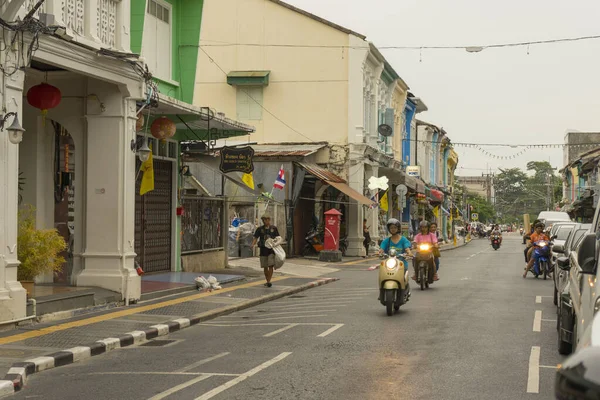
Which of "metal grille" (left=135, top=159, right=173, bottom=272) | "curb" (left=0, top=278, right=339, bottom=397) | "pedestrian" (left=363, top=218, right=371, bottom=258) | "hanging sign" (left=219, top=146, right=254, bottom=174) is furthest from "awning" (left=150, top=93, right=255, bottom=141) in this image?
"pedestrian" (left=363, top=218, right=371, bottom=258)

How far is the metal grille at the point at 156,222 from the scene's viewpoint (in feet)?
72.2

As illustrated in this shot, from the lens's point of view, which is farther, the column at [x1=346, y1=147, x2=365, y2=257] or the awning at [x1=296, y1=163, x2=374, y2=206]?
the column at [x1=346, y1=147, x2=365, y2=257]

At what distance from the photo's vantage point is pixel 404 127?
56.0 meters

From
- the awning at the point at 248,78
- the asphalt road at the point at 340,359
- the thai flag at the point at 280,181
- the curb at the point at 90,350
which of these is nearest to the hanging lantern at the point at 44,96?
the curb at the point at 90,350

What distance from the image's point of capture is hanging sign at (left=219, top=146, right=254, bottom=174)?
25250 mm

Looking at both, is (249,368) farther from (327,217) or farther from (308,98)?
(308,98)

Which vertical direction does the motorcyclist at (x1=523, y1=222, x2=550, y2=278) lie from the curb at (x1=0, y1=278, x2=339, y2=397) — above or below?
above

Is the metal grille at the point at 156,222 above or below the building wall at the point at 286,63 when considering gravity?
below

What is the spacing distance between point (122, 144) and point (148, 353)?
5995 mm

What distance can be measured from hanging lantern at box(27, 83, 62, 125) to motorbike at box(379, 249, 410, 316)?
663 centimetres

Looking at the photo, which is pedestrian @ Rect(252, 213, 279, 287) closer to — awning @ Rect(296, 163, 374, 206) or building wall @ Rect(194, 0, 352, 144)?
awning @ Rect(296, 163, 374, 206)

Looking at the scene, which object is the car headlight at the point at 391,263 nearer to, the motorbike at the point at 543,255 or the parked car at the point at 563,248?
the parked car at the point at 563,248

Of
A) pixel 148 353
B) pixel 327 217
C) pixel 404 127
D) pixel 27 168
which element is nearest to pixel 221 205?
pixel 327 217

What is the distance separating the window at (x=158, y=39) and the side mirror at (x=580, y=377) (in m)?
18.4
